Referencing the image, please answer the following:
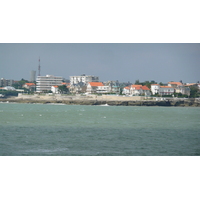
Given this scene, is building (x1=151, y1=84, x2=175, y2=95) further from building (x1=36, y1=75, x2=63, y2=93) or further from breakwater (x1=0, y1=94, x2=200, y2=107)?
building (x1=36, y1=75, x2=63, y2=93)

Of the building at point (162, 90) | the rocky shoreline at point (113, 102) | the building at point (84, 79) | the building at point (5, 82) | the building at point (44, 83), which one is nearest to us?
the rocky shoreline at point (113, 102)

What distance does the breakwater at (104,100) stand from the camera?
30598 mm

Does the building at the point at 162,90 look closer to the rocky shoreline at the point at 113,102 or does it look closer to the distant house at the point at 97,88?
the rocky shoreline at the point at 113,102

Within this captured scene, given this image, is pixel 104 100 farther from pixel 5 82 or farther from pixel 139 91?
pixel 5 82

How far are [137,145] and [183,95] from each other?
26815 millimetres

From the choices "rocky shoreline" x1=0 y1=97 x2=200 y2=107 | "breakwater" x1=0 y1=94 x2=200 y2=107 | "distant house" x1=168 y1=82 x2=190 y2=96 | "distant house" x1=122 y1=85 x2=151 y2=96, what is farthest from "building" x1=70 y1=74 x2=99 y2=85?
"distant house" x1=168 y1=82 x2=190 y2=96

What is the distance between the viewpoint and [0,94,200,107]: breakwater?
30.6 meters

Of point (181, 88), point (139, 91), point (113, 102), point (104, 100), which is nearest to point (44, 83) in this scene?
point (139, 91)

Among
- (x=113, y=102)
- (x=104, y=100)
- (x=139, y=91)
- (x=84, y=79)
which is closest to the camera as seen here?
(x=113, y=102)

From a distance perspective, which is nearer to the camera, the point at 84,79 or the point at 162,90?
the point at 162,90

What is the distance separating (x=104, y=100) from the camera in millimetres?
32750

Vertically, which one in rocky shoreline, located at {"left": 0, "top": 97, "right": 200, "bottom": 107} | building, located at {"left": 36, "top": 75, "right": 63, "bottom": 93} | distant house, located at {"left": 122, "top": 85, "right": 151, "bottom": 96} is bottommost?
rocky shoreline, located at {"left": 0, "top": 97, "right": 200, "bottom": 107}

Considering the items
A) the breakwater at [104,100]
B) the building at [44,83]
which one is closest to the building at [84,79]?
the building at [44,83]

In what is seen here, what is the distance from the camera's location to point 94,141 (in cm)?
759
